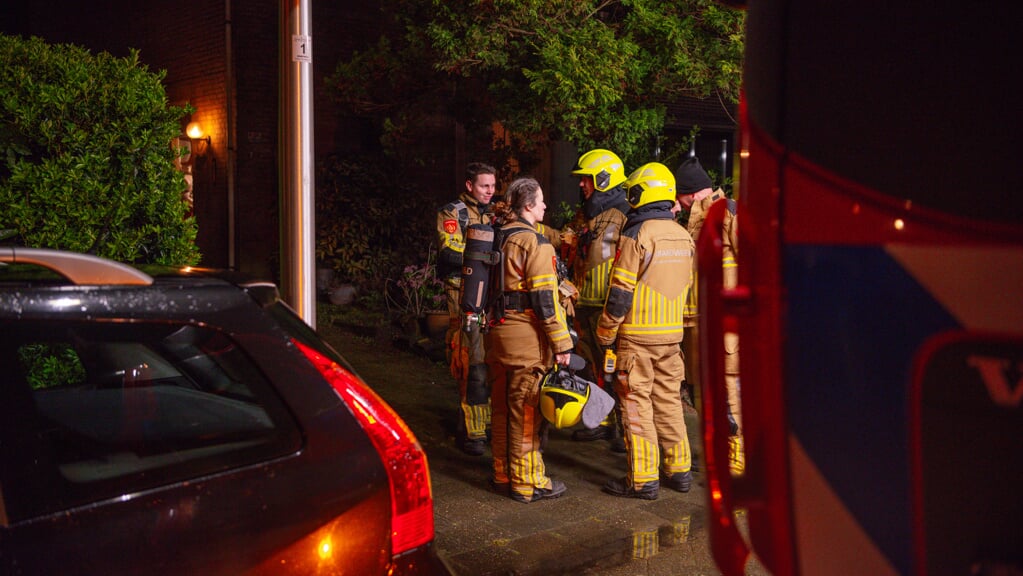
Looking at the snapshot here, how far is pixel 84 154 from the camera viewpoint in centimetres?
563

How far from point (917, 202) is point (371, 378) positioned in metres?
8.14

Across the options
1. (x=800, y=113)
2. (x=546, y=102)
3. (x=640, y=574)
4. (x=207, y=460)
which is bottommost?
(x=640, y=574)

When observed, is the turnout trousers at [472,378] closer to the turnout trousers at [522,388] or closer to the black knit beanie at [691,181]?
the turnout trousers at [522,388]

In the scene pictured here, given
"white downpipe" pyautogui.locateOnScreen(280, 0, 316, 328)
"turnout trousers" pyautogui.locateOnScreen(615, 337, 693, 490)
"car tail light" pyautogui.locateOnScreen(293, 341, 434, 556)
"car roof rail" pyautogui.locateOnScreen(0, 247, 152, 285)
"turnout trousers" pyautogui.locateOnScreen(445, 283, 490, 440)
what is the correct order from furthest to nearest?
"turnout trousers" pyautogui.locateOnScreen(445, 283, 490, 440), "turnout trousers" pyautogui.locateOnScreen(615, 337, 693, 490), "white downpipe" pyautogui.locateOnScreen(280, 0, 316, 328), "car tail light" pyautogui.locateOnScreen(293, 341, 434, 556), "car roof rail" pyautogui.locateOnScreen(0, 247, 152, 285)

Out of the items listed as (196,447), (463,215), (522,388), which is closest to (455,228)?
(463,215)

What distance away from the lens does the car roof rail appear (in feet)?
7.72

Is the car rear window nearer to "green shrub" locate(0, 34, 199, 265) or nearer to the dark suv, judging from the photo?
the dark suv

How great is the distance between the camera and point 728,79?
9.61 m

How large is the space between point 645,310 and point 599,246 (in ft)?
3.00

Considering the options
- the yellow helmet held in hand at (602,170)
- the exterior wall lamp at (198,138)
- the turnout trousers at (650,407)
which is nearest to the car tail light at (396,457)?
the turnout trousers at (650,407)

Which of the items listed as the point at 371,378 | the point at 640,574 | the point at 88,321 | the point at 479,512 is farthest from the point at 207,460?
the point at 371,378

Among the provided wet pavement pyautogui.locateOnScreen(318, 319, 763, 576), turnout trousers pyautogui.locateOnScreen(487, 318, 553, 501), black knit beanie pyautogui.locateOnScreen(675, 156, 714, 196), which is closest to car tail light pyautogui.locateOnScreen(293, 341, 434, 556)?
wet pavement pyautogui.locateOnScreen(318, 319, 763, 576)

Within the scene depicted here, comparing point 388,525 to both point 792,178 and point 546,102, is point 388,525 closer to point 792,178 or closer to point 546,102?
point 792,178

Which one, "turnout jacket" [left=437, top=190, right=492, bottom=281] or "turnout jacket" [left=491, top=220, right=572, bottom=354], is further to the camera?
"turnout jacket" [left=437, top=190, right=492, bottom=281]
